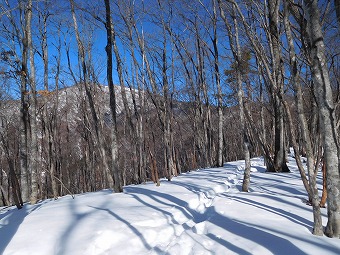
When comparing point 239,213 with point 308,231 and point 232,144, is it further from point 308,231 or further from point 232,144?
point 232,144

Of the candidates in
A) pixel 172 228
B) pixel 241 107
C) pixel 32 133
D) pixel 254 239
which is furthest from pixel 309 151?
pixel 32 133

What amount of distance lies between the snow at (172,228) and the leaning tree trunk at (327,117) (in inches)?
16.5

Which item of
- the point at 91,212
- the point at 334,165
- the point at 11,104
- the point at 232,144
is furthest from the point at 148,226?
the point at 232,144

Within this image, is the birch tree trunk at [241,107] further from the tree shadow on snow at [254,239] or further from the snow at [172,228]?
the tree shadow on snow at [254,239]

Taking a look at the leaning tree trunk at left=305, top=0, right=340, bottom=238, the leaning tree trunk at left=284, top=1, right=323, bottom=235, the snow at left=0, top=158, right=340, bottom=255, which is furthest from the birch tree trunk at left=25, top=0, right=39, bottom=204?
the leaning tree trunk at left=305, top=0, right=340, bottom=238

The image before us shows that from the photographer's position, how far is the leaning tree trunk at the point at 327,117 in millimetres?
3904

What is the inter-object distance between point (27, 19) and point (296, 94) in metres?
8.22

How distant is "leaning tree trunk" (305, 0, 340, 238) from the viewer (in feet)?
→ 12.8

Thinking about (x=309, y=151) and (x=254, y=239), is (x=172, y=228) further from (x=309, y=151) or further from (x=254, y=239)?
(x=309, y=151)

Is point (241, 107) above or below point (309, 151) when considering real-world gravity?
above

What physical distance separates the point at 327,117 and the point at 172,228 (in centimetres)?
311

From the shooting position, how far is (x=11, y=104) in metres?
18.7

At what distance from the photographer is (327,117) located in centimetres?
392

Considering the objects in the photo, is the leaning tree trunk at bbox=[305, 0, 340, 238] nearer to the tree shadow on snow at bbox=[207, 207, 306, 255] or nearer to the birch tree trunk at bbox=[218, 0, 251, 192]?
the tree shadow on snow at bbox=[207, 207, 306, 255]
